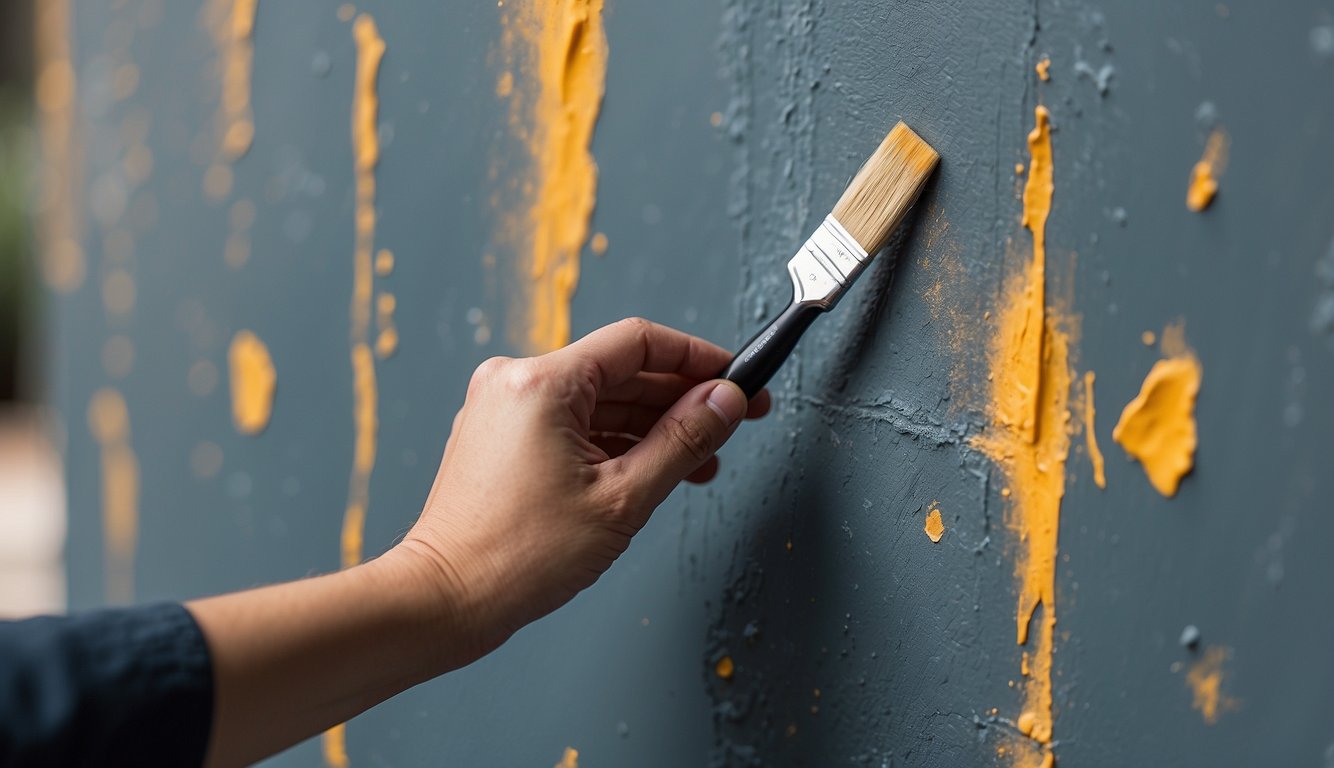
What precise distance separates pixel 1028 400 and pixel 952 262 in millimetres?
102

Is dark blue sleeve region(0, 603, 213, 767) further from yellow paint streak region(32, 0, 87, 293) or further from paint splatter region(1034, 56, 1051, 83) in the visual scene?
yellow paint streak region(32, 0, 87, 293)

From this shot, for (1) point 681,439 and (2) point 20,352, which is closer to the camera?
(1) point 681,439

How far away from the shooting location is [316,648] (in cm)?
64

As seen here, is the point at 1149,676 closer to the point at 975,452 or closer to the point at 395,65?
the point at 975,452

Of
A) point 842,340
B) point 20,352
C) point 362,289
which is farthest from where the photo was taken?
point 20,352

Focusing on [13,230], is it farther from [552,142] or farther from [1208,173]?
[1208,173]

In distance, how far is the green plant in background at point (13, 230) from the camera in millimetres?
4793

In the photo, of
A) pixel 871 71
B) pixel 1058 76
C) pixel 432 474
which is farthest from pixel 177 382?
pixel 1058 76

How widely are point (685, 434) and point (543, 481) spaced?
98 millimetres

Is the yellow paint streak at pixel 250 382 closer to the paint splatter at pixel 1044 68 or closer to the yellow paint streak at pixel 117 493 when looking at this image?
the yellow paint streak at pixel 117 493

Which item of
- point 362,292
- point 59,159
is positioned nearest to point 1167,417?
point 362,292

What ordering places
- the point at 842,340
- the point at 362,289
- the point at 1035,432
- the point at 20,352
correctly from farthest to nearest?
the point at 20,352, the point at 362,289, the point at 842,340, the point at 1035,432

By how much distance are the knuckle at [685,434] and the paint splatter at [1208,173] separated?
320 millimetres

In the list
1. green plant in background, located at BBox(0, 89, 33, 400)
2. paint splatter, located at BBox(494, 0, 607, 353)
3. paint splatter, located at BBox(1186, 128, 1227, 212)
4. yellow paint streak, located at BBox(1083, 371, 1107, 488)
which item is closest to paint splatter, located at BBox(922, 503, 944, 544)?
yellow paint streak, located at BBox(1083, 371, 1107, 488)
